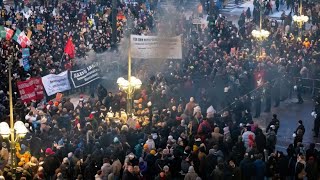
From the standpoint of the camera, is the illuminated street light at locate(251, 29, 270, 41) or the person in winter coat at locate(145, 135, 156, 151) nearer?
the person in winter coat at locate(145, 135, 156, 151)

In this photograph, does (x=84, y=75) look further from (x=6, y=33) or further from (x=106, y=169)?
(x=106, y=169)

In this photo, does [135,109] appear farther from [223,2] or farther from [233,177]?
[223,2]

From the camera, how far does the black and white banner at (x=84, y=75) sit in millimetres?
29969

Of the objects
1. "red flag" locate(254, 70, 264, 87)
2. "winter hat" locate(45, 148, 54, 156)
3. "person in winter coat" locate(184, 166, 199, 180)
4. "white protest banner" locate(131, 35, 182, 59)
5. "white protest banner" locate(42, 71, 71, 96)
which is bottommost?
"person in winter coat" locate(184, 166, 199, 180)

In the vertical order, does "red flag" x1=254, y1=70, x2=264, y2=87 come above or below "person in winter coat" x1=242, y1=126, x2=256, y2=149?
above

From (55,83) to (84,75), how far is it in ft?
4.95

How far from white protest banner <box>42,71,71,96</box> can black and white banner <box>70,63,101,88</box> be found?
0.29m

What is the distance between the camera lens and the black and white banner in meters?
30.0

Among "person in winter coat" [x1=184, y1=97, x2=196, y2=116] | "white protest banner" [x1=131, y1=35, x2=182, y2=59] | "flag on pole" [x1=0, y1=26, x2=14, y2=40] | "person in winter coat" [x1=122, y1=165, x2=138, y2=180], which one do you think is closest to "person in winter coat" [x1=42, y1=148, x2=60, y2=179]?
"person in winter coat" [x1=122, y1=165, x2=138, y2=180]

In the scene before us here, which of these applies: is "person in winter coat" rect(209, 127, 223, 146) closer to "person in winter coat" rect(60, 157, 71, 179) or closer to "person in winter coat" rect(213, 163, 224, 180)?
"person in winter coat" rect(213, 163, 224, 180)

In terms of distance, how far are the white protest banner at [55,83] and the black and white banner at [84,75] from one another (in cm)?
29

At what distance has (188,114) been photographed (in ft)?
89.1

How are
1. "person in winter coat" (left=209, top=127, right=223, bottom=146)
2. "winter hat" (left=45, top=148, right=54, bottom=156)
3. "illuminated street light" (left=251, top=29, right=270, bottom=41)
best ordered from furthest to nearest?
"illuminated street light" (left=251, top=29, right=270, bottom=41) → "person in winter coat" (left=209, top=127, right=223, bottom=146) → "winter hat" (left=45, top=148, right=54, bottom=156)

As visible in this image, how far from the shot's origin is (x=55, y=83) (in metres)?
29.4
